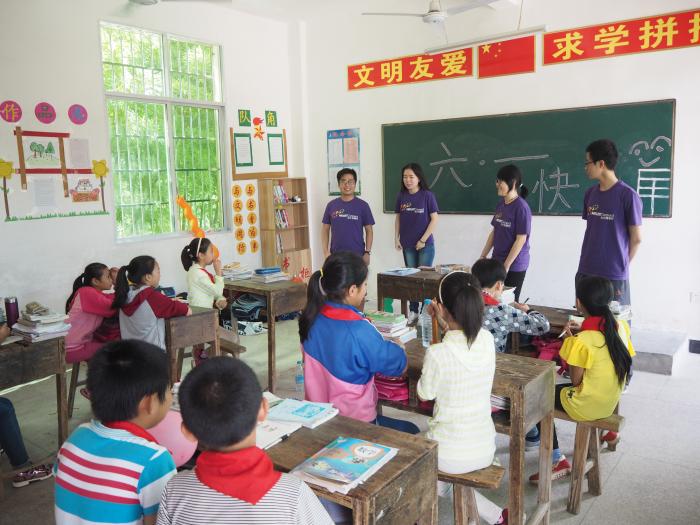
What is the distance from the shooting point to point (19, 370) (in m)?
2.78

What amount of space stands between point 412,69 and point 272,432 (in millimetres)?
5096

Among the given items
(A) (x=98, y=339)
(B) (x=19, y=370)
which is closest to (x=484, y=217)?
(A) (x=98, y=339)

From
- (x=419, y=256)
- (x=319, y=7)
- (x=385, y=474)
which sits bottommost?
(x=385, y=474)

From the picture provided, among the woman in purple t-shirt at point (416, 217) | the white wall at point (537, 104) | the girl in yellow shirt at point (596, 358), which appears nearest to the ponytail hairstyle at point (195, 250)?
the woman in purple t-shirt at point (416, 217)

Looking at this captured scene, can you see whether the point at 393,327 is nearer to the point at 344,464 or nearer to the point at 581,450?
the point at 581,450

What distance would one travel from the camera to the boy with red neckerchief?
1.13 m

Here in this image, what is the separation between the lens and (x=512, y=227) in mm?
4301

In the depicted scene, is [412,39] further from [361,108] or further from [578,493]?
[578,493]

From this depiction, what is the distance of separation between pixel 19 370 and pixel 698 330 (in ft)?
15.6

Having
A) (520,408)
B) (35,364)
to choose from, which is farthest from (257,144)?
(520,408)

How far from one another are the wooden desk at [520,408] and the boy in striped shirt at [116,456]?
111 centimetres

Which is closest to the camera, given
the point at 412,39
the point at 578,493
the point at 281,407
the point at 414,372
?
the point at 281,407

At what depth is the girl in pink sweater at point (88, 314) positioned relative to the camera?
343 cm

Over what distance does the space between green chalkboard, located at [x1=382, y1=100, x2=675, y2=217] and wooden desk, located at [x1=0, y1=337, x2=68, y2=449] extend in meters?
4.03
